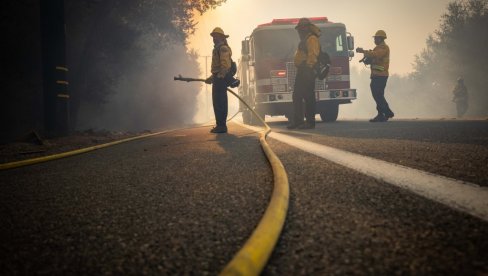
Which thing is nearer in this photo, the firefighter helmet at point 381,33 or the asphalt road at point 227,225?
the asphalt road at point 227,225

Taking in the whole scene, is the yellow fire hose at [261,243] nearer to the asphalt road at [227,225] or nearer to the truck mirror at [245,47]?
the asphalt road at [227,225]

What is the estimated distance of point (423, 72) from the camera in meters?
47.2

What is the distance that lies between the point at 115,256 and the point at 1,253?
43 centimetres

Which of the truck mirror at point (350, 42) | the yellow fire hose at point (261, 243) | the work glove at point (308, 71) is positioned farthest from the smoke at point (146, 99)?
the yellow fire hose at point (261, 243)

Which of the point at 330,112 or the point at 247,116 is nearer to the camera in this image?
the point at 330,112

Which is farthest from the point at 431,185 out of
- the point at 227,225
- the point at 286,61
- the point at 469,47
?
the point at 469,47

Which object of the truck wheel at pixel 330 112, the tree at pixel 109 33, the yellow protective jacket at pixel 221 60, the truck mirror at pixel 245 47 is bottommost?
the truck wheel at pixel 330 112

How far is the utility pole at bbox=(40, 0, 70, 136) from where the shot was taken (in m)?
6.83

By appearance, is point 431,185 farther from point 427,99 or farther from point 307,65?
point 427,99

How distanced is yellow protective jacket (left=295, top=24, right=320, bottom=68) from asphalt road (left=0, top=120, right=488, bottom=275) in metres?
4.94

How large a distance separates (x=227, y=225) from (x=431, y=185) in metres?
1.13

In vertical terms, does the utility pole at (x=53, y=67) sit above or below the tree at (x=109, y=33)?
below

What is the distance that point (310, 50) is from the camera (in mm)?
7090

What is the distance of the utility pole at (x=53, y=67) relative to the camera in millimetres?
6828
